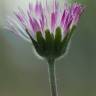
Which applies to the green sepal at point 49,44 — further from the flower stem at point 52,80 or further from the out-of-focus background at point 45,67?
the out-of-focus background at point 45,67

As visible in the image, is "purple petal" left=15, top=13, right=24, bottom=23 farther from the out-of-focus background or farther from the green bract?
the out-of-focus background

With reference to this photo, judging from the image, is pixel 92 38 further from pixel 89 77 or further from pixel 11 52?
pixel 11 52

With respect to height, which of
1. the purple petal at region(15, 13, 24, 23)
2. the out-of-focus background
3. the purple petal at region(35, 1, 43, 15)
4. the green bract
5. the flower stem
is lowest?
the out-of-focus background

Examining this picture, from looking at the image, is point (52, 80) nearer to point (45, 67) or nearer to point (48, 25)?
point (48, 25)

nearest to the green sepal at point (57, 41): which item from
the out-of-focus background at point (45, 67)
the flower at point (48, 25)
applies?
the flower at point (48, 25)

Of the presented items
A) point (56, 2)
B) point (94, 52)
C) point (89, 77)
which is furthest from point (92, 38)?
point (56, 2)

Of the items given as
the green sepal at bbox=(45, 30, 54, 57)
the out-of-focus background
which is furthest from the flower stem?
the out-of-focus background
